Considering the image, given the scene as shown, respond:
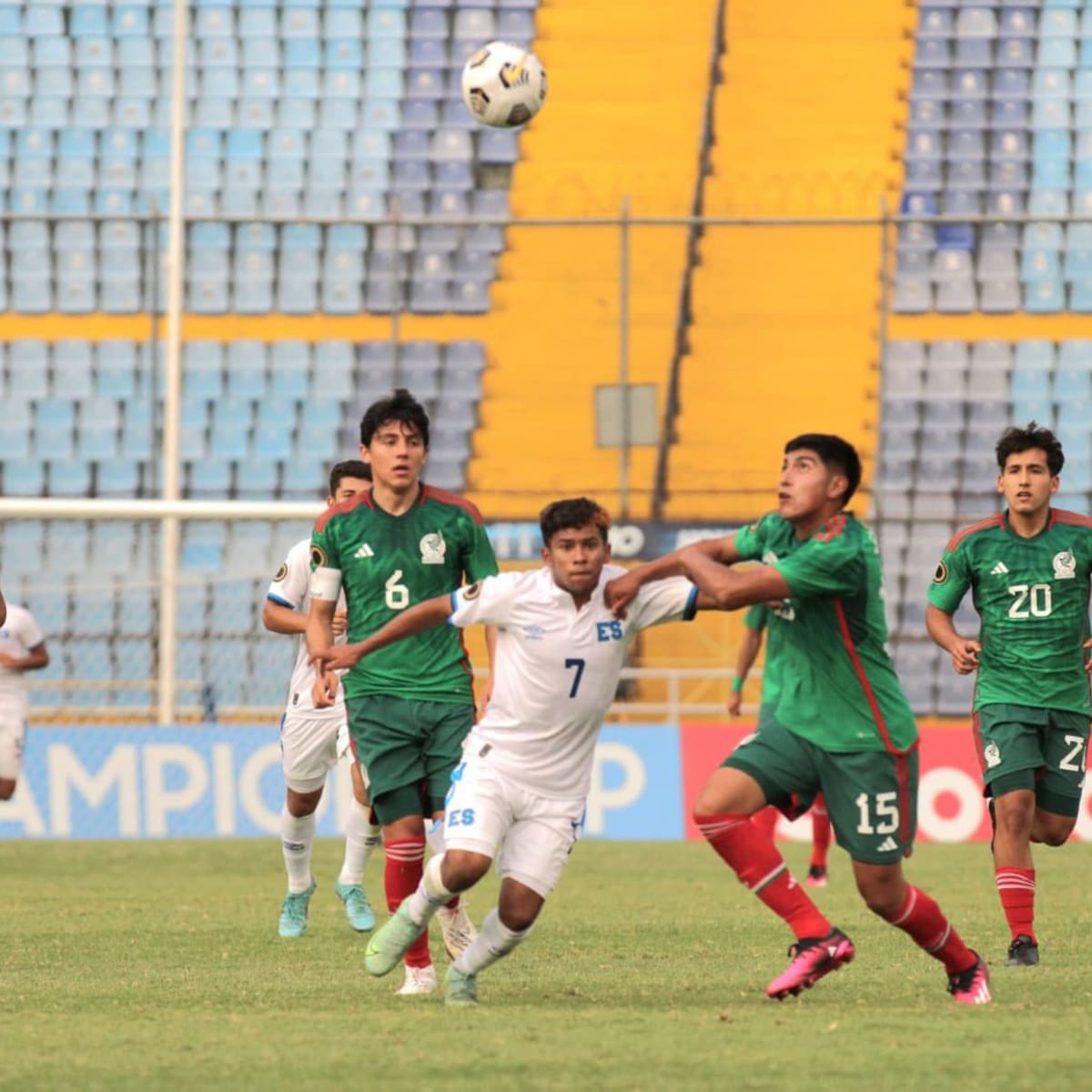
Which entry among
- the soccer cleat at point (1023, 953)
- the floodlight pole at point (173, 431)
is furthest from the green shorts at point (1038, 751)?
the floodlight pole at point (173, 431)

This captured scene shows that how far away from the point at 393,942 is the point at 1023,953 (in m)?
2.69

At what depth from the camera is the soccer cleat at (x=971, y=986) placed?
23.7 ft

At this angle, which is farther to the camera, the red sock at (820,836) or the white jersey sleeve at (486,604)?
the red sock at (820,836)

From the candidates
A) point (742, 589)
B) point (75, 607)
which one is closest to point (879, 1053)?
point (742, 589)

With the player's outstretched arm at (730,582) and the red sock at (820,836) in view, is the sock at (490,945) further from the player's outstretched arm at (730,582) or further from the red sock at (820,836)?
the red sock at (820,836)

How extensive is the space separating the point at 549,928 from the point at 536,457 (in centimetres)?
1217

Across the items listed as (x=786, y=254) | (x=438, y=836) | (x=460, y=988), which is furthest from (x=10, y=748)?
(x=786, y=254)

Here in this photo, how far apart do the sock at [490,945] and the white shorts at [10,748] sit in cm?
771

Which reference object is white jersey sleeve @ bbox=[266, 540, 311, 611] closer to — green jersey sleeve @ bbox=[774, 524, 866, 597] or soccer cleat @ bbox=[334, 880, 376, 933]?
soccer cleat @ bbox=[334, 880, 376, 933]

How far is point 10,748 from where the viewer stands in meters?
14.3

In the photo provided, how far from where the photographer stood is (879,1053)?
606 cm

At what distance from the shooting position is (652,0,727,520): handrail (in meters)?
20.7

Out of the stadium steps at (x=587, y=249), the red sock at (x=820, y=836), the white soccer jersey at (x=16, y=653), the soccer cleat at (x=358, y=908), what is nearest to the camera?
the soccer cleat at (x=358, y=908)

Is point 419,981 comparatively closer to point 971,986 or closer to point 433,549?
point 433,549
